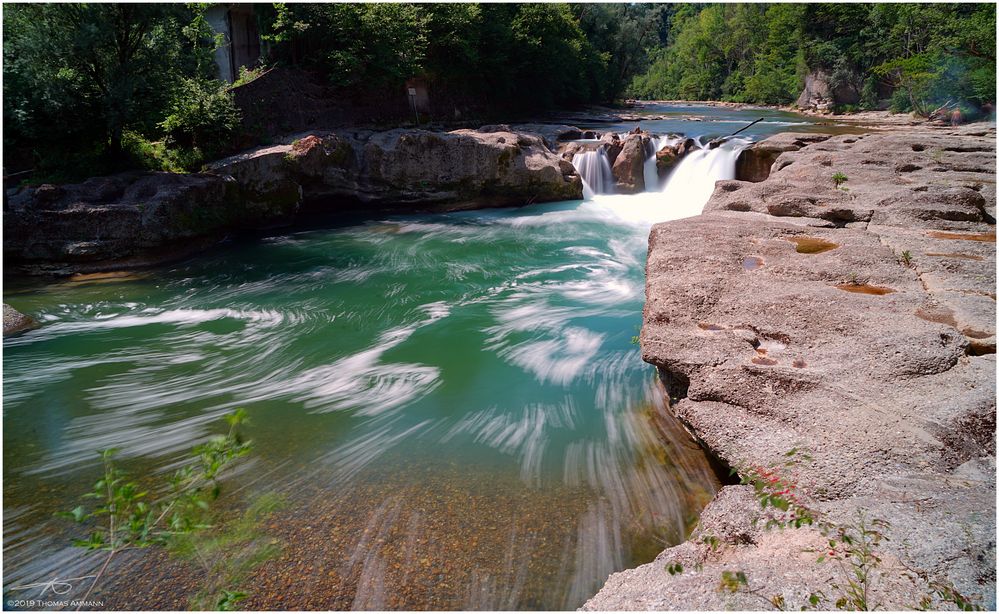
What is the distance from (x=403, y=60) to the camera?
18.9 metres

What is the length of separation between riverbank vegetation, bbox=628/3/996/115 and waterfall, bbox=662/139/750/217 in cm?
1513

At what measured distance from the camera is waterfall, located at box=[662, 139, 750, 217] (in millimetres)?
14201

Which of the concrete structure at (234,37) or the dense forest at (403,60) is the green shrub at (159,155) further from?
the concrete structure at (234,37)

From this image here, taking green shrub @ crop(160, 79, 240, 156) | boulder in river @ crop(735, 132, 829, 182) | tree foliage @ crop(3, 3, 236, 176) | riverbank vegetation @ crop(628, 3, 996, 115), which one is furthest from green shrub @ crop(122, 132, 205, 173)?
riverbank vegetation @ crop(628, 3, 996, 115)

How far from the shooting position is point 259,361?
6.18 m

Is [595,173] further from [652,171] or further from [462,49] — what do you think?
[462,49]

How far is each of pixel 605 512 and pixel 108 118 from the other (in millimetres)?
10950

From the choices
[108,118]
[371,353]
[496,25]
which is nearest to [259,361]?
[371,353]

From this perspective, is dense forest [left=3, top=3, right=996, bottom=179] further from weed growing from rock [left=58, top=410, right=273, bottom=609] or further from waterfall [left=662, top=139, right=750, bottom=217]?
waterfall [left=662, top=139, right=750, bottom=217]

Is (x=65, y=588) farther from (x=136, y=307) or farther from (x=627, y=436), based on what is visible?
(x=136, y=307)

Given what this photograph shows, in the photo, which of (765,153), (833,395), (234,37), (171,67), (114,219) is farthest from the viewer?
(234,37)
